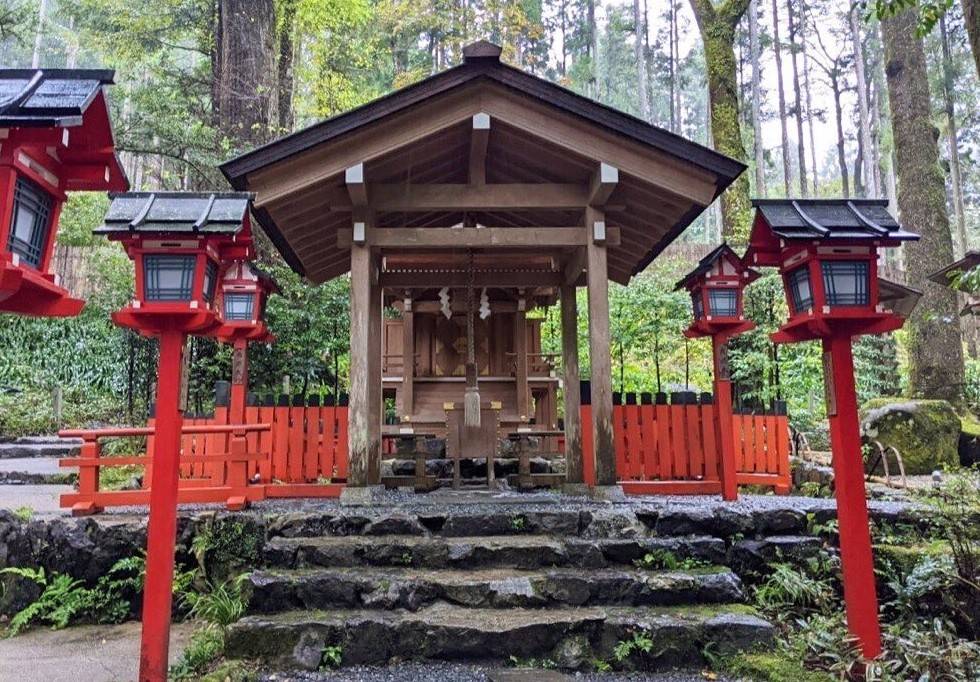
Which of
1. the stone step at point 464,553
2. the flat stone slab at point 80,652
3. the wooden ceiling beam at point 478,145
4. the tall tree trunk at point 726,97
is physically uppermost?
the tall tree trunk at point 726,97

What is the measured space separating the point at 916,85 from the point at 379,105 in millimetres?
11021

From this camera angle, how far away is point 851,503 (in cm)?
406

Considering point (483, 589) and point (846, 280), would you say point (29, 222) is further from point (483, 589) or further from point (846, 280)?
point (846, 280)

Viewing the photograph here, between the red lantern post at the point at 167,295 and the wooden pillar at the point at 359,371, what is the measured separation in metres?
2.08

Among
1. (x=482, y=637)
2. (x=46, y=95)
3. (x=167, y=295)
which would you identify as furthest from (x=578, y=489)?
(x=46, y=95)

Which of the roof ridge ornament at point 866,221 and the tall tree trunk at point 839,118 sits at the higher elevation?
the tall tree trunk at point 839,118

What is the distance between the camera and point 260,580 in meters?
4.43

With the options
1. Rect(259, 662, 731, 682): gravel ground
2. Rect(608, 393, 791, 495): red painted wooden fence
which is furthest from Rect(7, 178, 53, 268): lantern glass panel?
Rect(608, 393, 791, 495): red painted wooden fence

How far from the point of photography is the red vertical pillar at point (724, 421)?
6652 mm

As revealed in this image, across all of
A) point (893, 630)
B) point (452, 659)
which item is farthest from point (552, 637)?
point (893, 630)

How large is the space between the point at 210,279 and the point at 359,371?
2.23 meters

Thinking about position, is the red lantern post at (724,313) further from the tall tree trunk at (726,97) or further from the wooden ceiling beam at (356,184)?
the tall tree trunk at (726,97)

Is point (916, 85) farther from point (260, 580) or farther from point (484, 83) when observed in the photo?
point (260, 580)

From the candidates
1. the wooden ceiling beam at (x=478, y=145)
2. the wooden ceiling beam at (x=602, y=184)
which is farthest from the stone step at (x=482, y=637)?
the wooden ceiling beam at (x=478, y=145)
